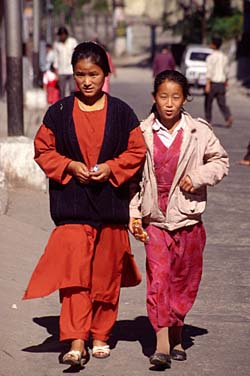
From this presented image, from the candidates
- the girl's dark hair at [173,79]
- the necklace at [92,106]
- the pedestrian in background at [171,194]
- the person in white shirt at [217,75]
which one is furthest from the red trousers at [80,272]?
the person in white shirt at [217,75]

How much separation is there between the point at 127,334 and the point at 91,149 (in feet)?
4.67

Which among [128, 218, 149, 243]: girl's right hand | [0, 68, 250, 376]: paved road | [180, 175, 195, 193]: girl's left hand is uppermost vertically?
[180, 175, 195, 193]: girl's left hand

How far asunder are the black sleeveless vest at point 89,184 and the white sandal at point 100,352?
711 mm

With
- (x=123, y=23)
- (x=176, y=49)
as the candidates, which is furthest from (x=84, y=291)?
(x=123, y=23)

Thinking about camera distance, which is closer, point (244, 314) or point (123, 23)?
point (244, 314)

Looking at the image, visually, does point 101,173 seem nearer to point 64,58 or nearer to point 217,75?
point 217,75

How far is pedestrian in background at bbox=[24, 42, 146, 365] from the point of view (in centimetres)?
628

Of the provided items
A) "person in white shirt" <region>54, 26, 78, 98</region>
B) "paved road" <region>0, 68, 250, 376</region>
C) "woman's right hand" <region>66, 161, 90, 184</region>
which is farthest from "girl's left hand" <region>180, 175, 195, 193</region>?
"person in white shirt" <region>54, 26, 78, 98</region>

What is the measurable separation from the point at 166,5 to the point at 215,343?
84429 millimetres

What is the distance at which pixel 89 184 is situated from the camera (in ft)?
20.7

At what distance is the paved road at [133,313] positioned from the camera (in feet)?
21.2

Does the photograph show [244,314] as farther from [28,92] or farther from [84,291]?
[28,92]

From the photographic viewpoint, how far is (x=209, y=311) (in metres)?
7.83

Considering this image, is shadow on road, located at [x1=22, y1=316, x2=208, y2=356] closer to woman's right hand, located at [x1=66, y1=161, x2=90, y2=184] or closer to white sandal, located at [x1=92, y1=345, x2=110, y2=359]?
white sandal, located at [x1=92, y1=345, x2=110, y2=359]
